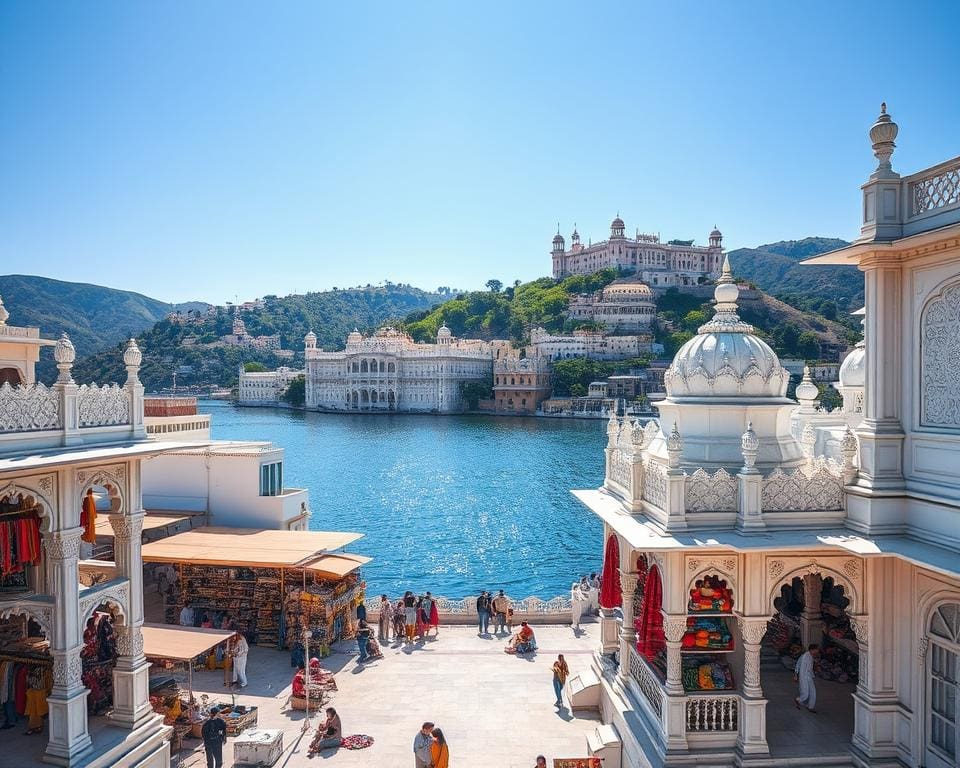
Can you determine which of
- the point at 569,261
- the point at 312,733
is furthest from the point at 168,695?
the point at 569,261

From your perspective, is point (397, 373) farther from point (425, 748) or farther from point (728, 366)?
point (425, 748)

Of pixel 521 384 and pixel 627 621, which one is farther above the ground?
pixel 521 384

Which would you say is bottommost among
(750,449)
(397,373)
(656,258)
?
(750,449)

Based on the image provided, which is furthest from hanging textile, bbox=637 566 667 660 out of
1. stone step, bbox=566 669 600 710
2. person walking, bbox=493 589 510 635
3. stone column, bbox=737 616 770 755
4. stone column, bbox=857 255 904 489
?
person walking, bbox=493 589 510 635

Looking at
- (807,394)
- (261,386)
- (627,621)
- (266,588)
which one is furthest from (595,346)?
(627,621)

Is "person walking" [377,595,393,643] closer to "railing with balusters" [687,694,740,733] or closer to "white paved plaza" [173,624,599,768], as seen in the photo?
"white paved plaza" [173,624,599,768]

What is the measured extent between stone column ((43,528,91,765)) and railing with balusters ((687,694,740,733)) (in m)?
6.17

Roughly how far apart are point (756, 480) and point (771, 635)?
4.30 meters

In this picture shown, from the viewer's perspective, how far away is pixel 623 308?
365 feet

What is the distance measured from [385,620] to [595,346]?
94090mm

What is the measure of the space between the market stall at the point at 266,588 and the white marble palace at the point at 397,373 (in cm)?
9185

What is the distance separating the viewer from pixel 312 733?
9273mm

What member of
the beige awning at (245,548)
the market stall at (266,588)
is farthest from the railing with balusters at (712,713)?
the beige awning at (245,548)

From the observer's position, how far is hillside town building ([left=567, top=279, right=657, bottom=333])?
360 feet
